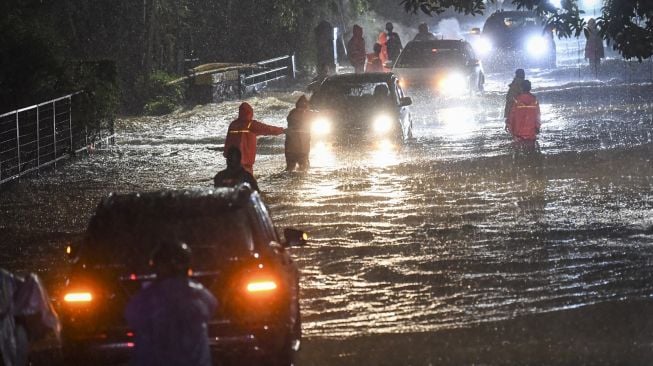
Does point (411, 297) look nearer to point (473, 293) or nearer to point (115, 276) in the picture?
point (473, 293)

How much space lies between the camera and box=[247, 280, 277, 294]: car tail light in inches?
344

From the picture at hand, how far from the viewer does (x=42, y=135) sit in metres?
24.5

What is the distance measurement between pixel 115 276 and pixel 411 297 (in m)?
4.09

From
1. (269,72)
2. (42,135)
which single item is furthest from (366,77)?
(269,72)

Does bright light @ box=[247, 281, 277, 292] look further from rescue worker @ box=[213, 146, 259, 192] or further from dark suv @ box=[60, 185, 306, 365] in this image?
rescue worker @ box=[213, 146, 259, 192]

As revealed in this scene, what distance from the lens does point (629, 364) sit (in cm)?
946

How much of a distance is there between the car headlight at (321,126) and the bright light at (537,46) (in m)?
24.9

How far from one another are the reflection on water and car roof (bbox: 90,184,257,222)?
6.15ft

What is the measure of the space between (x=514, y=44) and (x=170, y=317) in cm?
4329

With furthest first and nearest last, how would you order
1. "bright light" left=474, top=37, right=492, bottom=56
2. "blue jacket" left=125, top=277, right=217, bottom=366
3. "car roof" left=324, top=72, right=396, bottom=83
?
"bright light" left=474, top=37, right=492, bottom=56, "car roof" left=324, top=72, right=396, bottom=83, "blue jacket" left=125, top=277, right=217, bottom=366

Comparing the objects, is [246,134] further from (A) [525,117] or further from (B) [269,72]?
(B) [269,72]

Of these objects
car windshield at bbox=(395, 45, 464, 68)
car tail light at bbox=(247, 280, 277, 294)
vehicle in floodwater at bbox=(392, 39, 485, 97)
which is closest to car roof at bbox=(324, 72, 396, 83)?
vehicle in floodwater at bbox=(392, 39, 485, 97)

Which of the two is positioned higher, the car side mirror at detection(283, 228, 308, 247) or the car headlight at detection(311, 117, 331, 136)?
the car side mirror at detection(283, 228, 308, 247)

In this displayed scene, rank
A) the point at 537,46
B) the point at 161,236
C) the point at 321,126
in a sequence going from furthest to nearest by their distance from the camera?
the point at 537,46 → the point at 321,126 → the point at 161,236
